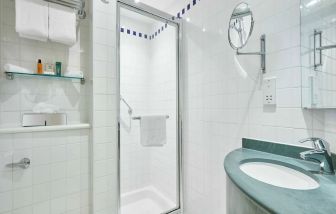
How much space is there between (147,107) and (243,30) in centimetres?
171

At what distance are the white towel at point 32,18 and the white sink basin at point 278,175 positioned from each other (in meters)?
1.60

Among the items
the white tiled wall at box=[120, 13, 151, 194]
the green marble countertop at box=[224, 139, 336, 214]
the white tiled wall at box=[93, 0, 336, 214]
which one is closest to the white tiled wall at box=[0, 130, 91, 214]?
the white tiled wall at box=[93, 0, 336, 214]

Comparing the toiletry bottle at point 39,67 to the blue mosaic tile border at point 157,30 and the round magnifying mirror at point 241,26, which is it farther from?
the round magnifying mirror at point 241,26

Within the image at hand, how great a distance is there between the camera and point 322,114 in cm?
89

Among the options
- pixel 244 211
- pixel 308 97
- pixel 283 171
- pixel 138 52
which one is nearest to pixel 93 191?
pixel 244 211

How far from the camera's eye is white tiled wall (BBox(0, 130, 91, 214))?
3.84ft

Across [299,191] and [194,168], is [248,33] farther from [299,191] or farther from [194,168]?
[194,168]

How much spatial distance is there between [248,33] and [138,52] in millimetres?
1660

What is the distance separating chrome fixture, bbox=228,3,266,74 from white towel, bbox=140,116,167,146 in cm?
107

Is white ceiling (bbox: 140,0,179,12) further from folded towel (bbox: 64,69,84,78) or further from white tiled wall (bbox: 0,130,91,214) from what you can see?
white tiled wall (bbox: 0,130,91,214)

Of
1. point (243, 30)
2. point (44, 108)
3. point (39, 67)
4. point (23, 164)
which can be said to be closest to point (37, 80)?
point (39, 67)

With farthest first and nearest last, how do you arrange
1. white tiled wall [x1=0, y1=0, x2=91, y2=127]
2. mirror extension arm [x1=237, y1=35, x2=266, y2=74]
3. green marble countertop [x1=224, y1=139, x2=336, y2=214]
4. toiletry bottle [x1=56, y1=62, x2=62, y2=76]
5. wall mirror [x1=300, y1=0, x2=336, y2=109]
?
1. toiletry bottle [x1=56, y1=62, x2=62, y2=76]
2. white tiled wall [x1=0, y1=0, x2=91, y2=127]
3. mirror extension arm [x1=237, y1=35, x2=266, y2=74]
4. wall mirror [x1=300, y1=0, x2=336, y2=109]
5. green marble countertop [x1=224, y1=139, x2=336, y2=214]

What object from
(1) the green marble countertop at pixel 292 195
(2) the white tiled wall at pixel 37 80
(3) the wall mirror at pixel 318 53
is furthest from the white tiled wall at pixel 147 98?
(1) the green marble countertop at pixel 292 195

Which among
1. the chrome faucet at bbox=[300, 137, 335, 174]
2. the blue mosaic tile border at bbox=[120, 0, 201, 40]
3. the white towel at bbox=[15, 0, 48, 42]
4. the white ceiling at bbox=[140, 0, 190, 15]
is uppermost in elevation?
the white ceiling at bbox=[140, 0, 190, 15]
